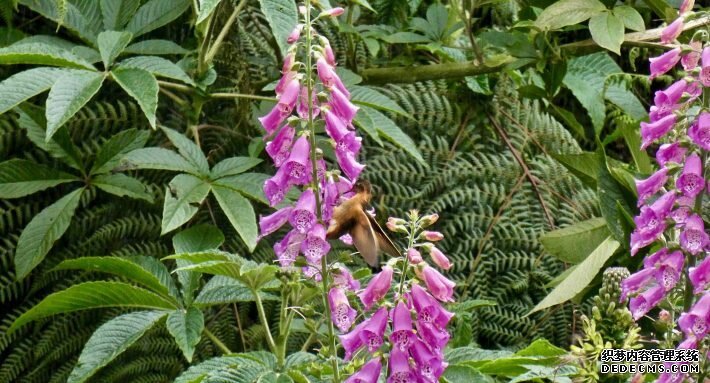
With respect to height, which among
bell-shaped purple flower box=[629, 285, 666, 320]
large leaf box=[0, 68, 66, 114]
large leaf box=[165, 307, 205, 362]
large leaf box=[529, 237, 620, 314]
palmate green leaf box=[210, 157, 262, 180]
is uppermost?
large leaf box=[0, 68, 66, 114]

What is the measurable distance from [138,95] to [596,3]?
1.08 m

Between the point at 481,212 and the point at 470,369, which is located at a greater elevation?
the point at 470,369

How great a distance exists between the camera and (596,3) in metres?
2.54

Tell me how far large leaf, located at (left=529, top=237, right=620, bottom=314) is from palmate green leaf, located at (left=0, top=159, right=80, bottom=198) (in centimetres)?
112

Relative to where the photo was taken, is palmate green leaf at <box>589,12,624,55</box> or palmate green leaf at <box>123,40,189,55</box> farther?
palmate green leaf at <box>123,40,189,55</box>

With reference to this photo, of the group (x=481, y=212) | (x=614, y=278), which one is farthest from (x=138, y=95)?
(x=481, y=212)

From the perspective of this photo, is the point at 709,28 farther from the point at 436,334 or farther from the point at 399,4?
the point at 399,4

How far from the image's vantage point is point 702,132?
5.43 ft

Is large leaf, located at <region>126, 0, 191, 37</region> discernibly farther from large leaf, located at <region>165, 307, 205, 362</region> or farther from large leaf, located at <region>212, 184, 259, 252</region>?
large leaf, located at <region>165, 307, 205, 362</region>

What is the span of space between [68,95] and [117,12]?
0.50 meters

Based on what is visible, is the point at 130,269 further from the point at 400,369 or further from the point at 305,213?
the point at 400,369

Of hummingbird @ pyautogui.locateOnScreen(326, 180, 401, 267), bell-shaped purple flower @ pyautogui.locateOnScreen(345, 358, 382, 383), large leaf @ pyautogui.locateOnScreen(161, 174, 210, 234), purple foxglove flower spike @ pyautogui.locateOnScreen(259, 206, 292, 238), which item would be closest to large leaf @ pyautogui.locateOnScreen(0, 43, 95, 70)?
large leaf @ pyautogui.locateOnScreen(161, 174, 210, 234)

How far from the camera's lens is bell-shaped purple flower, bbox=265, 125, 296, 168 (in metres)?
1.60

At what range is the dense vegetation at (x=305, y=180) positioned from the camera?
1711 millimetres
